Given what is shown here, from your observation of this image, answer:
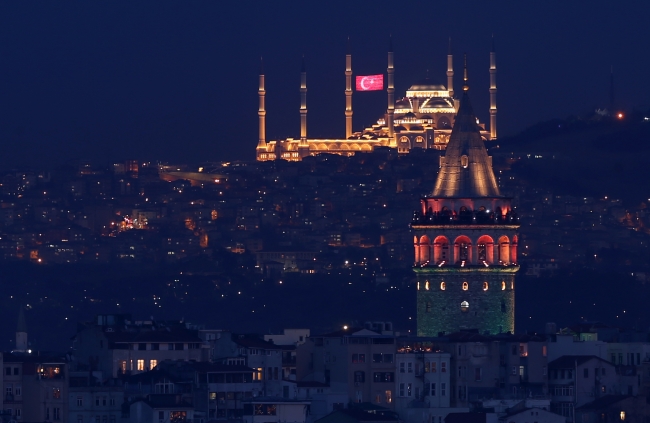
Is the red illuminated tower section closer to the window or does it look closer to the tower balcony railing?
the tower balcony railing

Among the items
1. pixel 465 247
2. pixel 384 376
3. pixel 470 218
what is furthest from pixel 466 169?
pixel 384 376

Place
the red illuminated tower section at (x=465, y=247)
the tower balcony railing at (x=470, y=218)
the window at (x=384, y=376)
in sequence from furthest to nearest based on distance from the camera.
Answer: the tower balcony railing at (x=470, y=218), the red illuminated tower section at (x=465, y=247), the window at (x=384, y=376)

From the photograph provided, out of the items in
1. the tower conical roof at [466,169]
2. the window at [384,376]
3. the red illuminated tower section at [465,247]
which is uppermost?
the tower conical roof at [466,169]

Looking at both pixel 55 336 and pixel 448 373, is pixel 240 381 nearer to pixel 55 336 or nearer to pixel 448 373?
pixel 448 373

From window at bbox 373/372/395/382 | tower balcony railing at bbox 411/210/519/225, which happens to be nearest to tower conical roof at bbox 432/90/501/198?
tower balcony railing at bbox 411/210/519/225

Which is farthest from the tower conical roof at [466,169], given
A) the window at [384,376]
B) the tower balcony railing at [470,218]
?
the window at [384,376]

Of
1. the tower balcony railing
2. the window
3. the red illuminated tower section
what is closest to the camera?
the window

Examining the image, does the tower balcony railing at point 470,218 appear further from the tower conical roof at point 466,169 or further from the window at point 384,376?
the window at point 384,376

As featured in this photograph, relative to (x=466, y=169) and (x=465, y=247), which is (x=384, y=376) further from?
(x=466, y=169)
